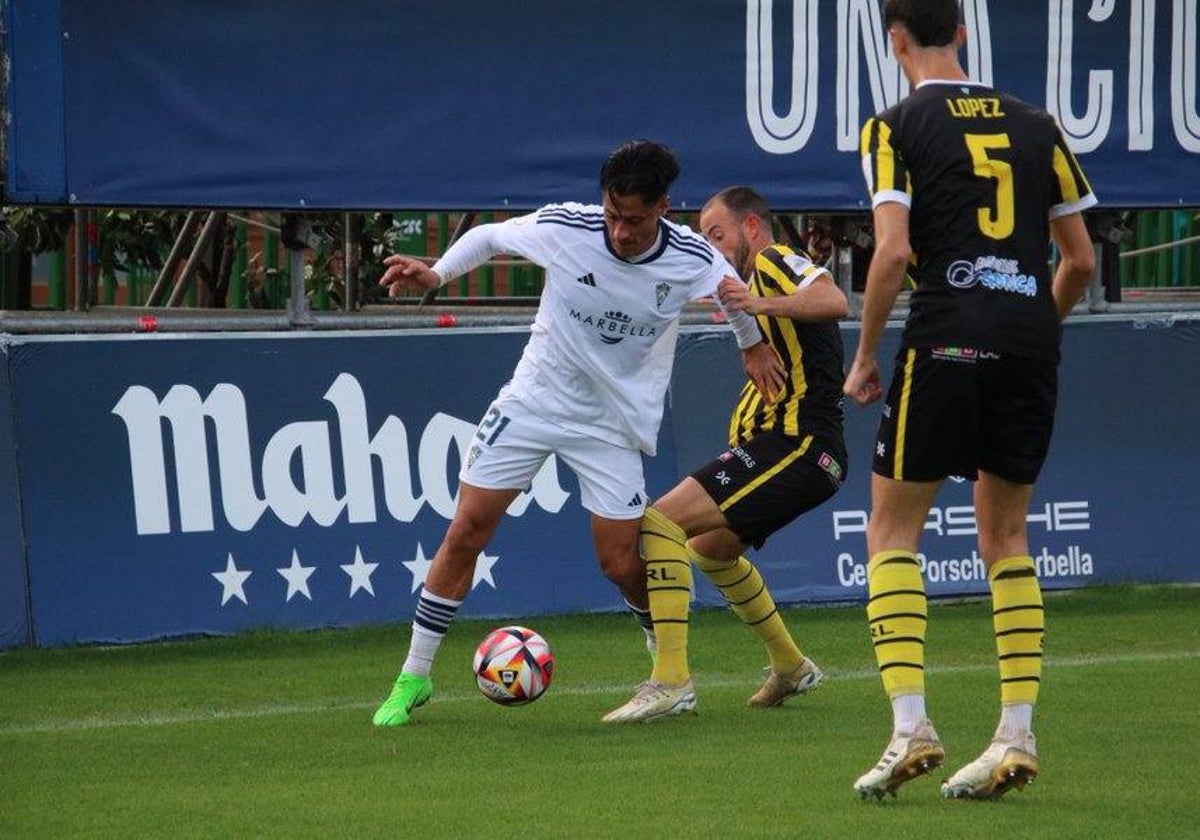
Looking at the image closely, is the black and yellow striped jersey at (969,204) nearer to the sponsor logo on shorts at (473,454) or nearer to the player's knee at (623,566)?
the player's knee at (623,566)

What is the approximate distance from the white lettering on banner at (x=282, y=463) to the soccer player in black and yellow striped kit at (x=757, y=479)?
2.63 m

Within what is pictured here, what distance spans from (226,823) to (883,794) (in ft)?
6.00

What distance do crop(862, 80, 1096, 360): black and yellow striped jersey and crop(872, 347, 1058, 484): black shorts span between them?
0.05 metres

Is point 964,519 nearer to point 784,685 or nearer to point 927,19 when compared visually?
point 784,685

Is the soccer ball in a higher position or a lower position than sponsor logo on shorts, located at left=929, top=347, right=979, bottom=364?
lower

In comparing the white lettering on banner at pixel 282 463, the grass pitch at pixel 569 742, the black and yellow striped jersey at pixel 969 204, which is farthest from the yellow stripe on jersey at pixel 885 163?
the white lettering on banner at pixel 282 463

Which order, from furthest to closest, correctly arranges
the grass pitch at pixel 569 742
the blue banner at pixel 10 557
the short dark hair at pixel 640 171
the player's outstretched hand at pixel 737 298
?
1. the blue banner at pixel 10 557
2. the player's outstretched hand at pixel 737 298
3. the short dark hair at pixel 640 171
4. the grass pitch at pixel 569 742

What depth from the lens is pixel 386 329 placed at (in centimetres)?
1103

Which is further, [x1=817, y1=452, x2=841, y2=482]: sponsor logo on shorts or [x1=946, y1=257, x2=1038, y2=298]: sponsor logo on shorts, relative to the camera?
[x1=817, y1=452, x2=841, y2=482]: sponsor logo on shorts

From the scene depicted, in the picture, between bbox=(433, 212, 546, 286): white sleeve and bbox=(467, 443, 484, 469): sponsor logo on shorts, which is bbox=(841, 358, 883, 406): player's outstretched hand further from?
bbox=(467, 443, 484, 469): sponsor logo on shorts

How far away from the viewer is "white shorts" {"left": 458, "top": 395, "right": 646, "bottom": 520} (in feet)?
26.2

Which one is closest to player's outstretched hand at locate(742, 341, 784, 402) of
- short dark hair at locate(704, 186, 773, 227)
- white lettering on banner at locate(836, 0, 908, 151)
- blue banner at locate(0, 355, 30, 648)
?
short dark hair at locate(704, 186, 773, 227)

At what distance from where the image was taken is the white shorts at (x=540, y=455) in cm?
799

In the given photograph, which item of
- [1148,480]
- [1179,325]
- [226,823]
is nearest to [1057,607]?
[1148,480]
